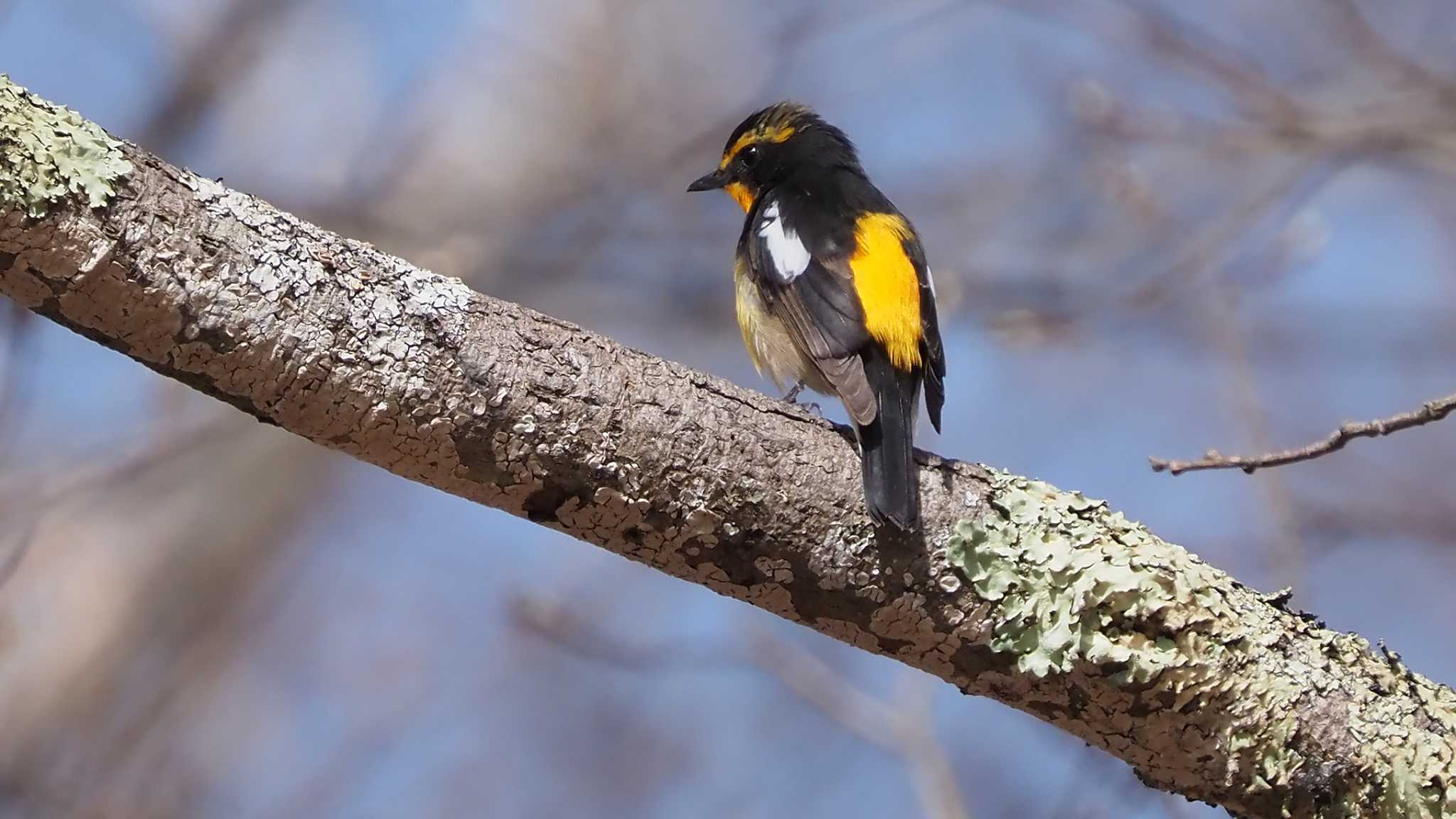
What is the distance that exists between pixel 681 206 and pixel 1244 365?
3.44 meters

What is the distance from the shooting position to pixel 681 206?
752cm

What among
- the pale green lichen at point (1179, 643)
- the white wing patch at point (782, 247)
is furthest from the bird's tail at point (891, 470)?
the white wing patch at point (782, 247)

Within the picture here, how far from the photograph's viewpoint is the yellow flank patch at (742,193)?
562 cm

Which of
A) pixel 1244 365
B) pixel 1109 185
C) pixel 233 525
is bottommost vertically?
pixel 233 525

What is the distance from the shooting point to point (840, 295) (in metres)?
4.06

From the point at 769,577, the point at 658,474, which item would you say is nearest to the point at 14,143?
the point at 658,474

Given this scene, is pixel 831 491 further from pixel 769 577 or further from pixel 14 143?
pixel 14 143

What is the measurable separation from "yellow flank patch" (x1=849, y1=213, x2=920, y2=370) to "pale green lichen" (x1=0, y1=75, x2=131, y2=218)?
2.22m

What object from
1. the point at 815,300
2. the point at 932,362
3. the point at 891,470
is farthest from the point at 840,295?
the point at 891,470

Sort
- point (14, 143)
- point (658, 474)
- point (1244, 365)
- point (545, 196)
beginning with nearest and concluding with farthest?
point (14, 143)
point (658, 474)
point (1244, 365)
point (545, 196)

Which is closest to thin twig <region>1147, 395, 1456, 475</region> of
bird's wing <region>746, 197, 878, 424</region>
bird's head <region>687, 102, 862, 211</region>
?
bird's wing <region>746, 197, 878, 424</region>

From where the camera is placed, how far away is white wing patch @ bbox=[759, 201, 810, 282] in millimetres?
4266

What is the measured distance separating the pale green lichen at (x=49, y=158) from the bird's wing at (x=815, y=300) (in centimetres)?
179

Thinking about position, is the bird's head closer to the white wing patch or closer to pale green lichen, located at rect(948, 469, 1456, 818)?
the white wing patch
